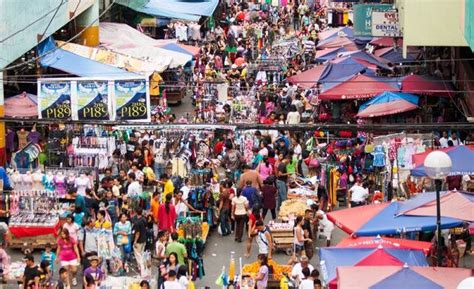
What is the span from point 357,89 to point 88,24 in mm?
11561

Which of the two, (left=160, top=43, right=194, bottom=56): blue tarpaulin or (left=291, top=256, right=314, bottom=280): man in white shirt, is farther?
(left=160, top=43, right=194, bottom=56): blue tarpaulin

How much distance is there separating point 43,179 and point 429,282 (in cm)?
1207

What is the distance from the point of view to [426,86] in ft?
114

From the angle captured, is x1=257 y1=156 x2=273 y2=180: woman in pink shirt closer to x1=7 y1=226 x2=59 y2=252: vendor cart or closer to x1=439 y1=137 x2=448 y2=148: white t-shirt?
x1=439 y1=137 x2=448 y2=148: white t-shirt

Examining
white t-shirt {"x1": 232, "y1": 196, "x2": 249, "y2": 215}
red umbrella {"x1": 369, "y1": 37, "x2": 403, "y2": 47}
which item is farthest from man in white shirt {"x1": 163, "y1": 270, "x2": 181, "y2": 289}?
red umbrella {"x1": 369, "y1": 37, "x2": 403, "y2": 47}

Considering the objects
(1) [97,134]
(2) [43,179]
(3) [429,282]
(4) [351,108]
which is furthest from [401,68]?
(3) [429,282]

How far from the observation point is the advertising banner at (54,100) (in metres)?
31.6

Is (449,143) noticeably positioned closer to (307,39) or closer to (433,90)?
(433,90)

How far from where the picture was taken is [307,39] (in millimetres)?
51125

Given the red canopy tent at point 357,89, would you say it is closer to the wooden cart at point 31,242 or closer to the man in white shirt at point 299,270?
the wooden cart at point 31,242

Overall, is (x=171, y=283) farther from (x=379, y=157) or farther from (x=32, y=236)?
(x=379, y=157)

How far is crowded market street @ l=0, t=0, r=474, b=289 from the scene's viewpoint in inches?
841

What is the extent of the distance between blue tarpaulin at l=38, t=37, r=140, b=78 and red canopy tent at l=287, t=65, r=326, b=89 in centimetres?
487

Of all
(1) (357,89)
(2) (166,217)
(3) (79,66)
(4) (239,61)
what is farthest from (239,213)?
(4) (239,61)
